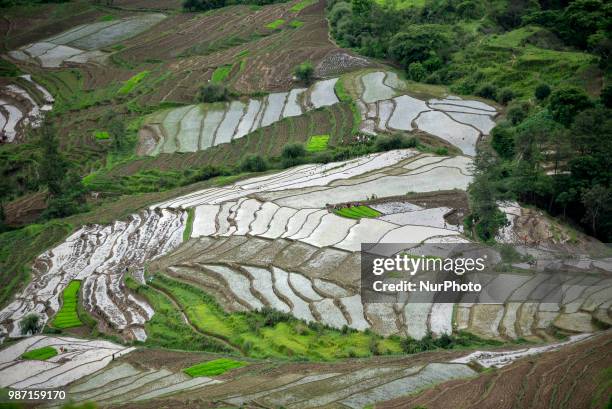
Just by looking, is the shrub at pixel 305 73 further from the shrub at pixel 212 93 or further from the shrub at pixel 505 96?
the shrub at pixel 505 96

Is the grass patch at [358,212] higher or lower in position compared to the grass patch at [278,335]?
higher

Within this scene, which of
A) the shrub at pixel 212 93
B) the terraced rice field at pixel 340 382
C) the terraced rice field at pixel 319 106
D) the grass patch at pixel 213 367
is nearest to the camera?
the terraced rice field at pixel 340 382

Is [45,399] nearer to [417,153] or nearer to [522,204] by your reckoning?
[522,204]

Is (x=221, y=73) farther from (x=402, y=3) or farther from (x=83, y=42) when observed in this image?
(x=83, y=42)

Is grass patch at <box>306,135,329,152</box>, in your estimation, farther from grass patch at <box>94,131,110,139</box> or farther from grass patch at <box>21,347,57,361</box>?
grass patch at <box>21,347,57,361</box>

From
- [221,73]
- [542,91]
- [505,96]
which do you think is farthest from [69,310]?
[221,73]

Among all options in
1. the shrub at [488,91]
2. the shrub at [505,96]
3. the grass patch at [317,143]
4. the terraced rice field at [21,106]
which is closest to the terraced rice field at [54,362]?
the grass patch at [317,143]

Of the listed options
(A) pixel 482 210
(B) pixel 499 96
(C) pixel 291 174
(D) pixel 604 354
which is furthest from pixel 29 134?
(D) pixel 604 354
